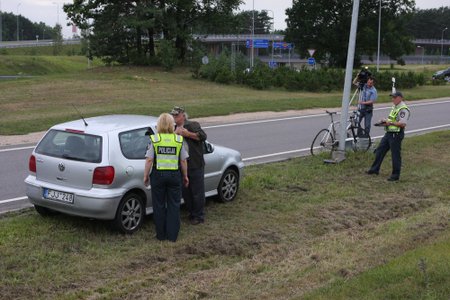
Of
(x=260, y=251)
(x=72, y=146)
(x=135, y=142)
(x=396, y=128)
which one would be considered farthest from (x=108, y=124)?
(x=396, y=128)

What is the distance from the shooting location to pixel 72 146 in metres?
7.53

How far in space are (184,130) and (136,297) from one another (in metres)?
2.83

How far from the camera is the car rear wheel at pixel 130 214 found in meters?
7.36

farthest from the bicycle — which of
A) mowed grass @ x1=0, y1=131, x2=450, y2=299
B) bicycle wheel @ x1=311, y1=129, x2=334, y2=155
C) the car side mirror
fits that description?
the car side mirror

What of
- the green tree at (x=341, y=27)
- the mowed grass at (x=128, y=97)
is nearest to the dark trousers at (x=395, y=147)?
the mowed grass at (x=128, y=97)

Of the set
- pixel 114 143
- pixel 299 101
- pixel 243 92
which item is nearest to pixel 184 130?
pixel 114 143

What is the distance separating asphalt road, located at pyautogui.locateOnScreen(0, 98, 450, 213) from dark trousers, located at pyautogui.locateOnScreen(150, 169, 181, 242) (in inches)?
109

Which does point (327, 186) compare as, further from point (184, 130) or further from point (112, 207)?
A: point (112, 207)

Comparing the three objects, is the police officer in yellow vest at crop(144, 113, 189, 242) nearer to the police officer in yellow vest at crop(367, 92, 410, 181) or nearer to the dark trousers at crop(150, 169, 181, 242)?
the dark trousers at crop(150, 169, 181, 242)

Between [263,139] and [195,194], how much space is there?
347 inches

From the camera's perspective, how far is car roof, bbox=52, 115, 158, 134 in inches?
302

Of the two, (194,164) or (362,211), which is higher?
(194,164)

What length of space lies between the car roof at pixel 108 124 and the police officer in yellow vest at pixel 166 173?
769 millimetres

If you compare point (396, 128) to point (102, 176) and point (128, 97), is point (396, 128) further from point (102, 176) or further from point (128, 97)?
point (128, 97)
